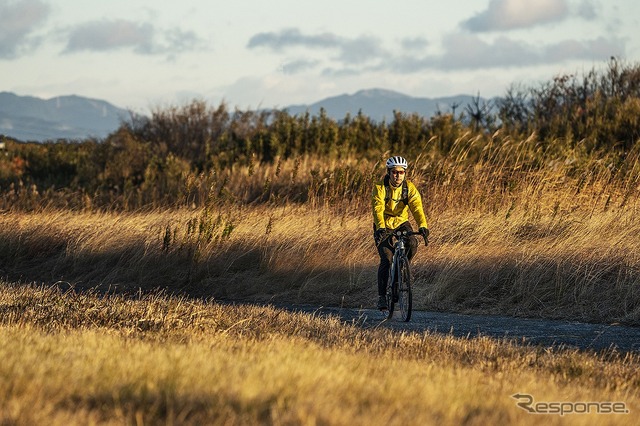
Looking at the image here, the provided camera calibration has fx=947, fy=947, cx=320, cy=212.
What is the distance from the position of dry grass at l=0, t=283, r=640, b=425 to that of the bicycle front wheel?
180cm

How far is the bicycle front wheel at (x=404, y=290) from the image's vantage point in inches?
433

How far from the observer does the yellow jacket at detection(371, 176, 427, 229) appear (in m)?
11.0

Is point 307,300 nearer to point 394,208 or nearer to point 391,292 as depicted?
point 391,292

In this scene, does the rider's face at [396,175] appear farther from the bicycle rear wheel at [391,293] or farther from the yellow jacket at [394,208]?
the bicycle rear wheel at [391,293]

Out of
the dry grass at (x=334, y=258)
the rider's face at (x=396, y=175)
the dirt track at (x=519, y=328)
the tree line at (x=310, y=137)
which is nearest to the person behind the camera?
the dirt track at (x=519, y=328)

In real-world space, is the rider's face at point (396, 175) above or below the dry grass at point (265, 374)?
above

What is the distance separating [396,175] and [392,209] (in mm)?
424

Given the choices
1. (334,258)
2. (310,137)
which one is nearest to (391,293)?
(334,258)

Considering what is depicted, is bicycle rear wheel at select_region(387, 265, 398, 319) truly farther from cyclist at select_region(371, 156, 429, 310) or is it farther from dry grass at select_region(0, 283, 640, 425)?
dry grass at select_region(0, 283, 640, 425)

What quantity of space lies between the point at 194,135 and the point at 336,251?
1968 cm

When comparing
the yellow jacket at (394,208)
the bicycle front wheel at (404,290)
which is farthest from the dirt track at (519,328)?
the yellow jacket at (394,208)

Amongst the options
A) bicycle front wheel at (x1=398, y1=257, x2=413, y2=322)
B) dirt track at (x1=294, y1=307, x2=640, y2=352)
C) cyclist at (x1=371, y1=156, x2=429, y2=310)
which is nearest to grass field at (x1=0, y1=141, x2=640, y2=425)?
dirt track at (x1=294, y1=307, x2=640, y2=352)

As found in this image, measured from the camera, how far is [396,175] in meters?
11.0

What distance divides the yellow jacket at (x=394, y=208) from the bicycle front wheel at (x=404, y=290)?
474mm
